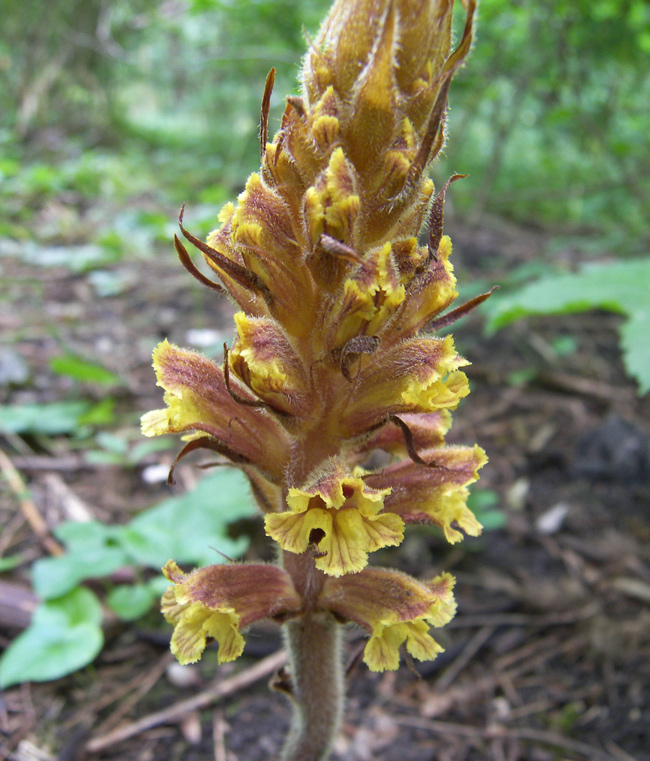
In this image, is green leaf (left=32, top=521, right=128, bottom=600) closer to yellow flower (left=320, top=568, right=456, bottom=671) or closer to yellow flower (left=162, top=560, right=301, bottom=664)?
yellow flower (left=162, top=560, right=301, bottom=664)

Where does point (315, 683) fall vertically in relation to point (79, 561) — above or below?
above

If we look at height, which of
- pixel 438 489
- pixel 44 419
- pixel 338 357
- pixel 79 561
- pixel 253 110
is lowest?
pixel 44 419

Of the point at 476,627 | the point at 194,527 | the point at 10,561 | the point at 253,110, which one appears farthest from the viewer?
the point at 253,110

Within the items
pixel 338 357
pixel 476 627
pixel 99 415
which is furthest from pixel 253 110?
pixel 338 357

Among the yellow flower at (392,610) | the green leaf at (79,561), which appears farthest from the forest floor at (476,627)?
the yellow flower at (392,610)

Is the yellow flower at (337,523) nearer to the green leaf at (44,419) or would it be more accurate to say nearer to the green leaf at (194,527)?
the green leaf at (194,527)

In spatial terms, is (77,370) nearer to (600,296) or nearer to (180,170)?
(600,296)

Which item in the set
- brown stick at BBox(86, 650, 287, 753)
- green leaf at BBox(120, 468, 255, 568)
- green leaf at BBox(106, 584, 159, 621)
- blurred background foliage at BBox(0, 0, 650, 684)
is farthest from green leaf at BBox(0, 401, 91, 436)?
brown stick at BBox(86, 650, 287, 753)
